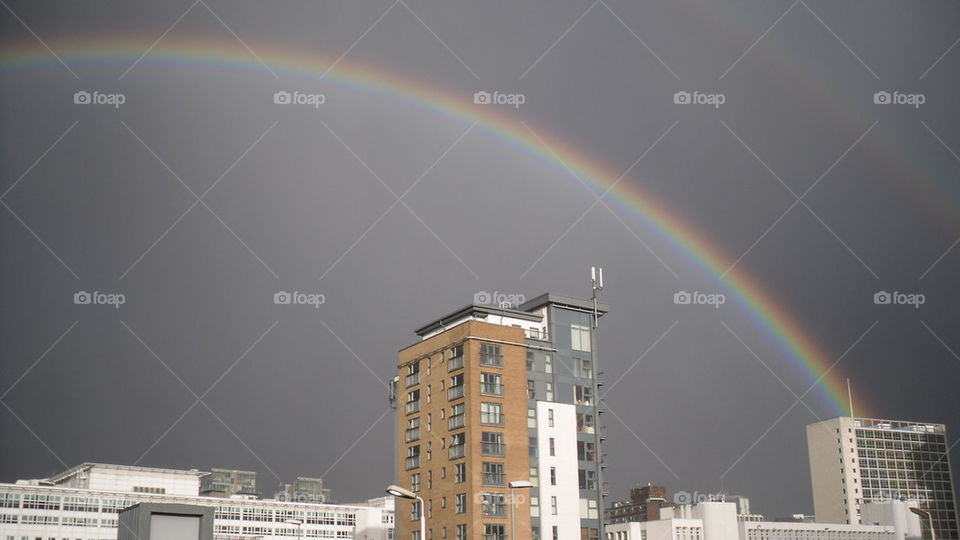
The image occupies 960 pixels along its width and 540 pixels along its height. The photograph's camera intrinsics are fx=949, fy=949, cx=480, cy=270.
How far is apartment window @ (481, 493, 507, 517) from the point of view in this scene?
231 feet

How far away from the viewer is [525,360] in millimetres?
76812

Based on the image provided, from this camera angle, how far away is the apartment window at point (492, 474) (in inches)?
2800

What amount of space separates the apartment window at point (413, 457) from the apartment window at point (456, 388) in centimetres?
617

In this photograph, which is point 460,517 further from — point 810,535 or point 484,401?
point 810,535

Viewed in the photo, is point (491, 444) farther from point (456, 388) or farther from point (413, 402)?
point (413, 402)

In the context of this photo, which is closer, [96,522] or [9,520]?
[9,520]

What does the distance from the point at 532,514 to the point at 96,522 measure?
84.2m

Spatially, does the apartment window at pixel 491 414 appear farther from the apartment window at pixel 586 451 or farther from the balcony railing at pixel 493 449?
the apartment window at pixel 586 451

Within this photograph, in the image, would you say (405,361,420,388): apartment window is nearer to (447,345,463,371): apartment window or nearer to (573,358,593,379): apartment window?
(447,345,463,371): apartment window

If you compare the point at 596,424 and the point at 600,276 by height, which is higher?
the point at 600,276

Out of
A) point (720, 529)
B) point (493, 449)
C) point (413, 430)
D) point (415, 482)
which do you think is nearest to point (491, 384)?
point (493, 449)

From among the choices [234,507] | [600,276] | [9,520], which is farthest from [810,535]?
[9,520]

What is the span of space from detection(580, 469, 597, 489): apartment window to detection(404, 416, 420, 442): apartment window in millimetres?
13849

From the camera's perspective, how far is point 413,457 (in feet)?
258
